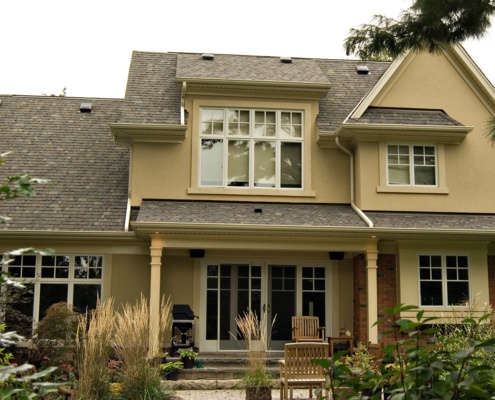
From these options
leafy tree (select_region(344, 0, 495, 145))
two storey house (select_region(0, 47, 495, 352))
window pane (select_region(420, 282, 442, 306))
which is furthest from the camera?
window pane (select_region(420, 282, 442, 306))

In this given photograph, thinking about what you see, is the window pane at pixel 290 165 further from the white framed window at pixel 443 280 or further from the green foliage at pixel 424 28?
the green foliage at pixel 424 28

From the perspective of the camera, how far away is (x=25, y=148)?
655 inches

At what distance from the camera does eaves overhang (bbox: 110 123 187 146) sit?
14.7 metres

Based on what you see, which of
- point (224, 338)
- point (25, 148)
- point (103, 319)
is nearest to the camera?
point (103, 319)

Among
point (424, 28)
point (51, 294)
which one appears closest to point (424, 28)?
point (424, 28)

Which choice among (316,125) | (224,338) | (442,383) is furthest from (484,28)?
(224,338)

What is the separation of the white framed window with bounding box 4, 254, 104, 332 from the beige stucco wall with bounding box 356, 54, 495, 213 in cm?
595

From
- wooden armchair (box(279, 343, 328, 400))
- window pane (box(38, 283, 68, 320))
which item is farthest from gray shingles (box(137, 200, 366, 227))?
wooden armchair (box(279, 343, 328, 400))

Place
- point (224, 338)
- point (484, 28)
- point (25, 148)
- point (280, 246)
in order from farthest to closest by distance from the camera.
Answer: point (25, 148)
point (224, 338)
point (280, 246)
point (484, 28)

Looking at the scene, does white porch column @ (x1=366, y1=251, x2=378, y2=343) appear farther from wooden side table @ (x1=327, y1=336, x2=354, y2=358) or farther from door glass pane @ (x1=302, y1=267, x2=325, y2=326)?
door glass pane @ (x1=302, y1=267, x2=325, y2=326)

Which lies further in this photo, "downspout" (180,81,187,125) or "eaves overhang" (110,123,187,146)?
"downspout" (180,81,187,125)

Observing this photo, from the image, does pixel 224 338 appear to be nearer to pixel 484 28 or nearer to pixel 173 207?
pixel 173 207

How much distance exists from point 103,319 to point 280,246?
5903mm

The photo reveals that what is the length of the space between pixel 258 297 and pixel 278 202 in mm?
2126
